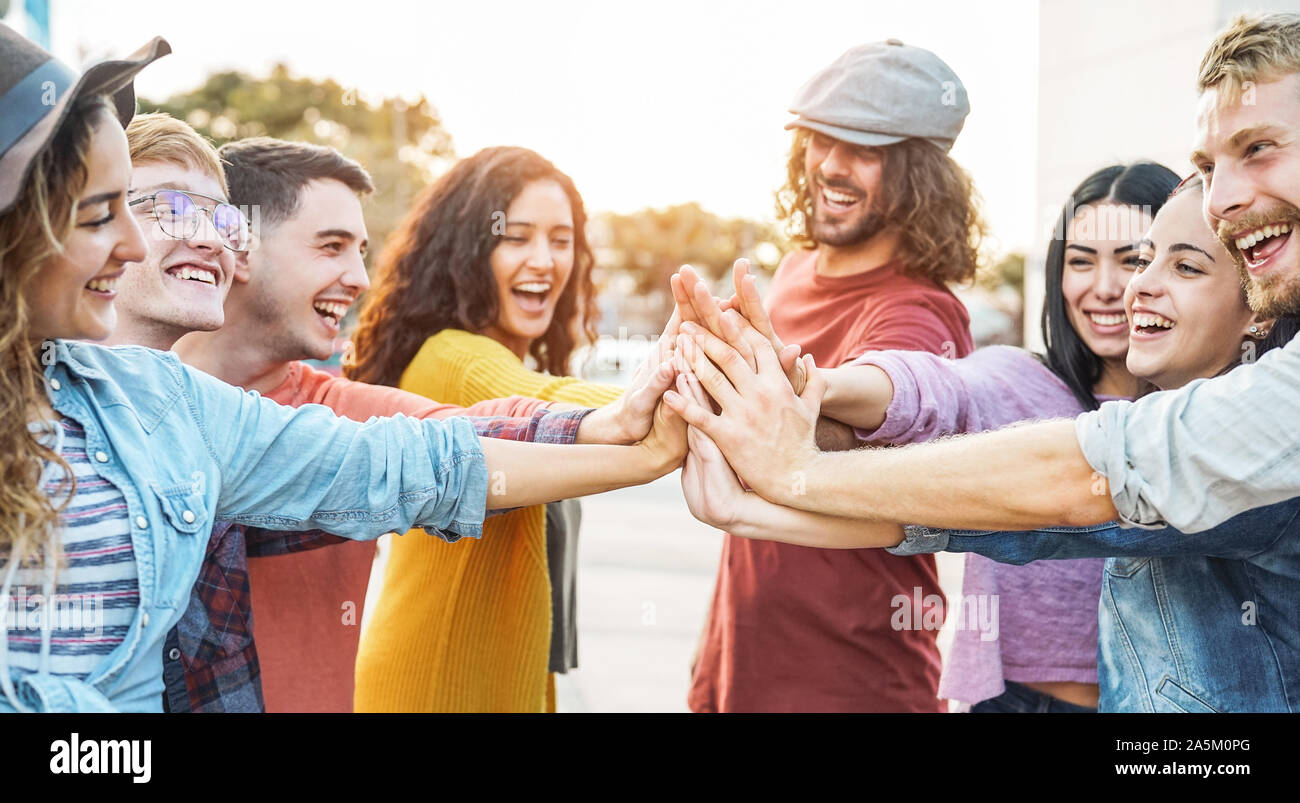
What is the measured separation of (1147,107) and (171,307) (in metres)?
6.51

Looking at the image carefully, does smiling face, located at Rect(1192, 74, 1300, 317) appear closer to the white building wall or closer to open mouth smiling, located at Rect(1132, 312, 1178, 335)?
open mouth smiling, located at Rect(1132, 312, 1178, 335)

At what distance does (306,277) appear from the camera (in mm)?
2248

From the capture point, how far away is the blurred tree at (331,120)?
21.7 meters

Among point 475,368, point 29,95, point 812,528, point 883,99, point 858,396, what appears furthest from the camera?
point 883,99

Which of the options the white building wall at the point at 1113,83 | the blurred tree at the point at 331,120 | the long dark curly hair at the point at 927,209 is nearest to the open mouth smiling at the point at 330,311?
the long dark curly hair at the point at 927,209

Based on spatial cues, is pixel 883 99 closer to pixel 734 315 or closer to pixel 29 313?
pixel 734 315

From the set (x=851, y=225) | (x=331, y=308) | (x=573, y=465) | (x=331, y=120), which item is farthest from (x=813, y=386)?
(x=331, y=120)

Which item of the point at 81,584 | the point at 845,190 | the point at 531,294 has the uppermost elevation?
the point at 845,190

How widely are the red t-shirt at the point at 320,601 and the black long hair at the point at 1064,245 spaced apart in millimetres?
1150

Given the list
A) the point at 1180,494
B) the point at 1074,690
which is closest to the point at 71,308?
the point at 1180,494

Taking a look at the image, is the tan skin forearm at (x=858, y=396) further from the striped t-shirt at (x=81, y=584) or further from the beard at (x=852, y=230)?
the striped t-shirt at (x=81, y=584)

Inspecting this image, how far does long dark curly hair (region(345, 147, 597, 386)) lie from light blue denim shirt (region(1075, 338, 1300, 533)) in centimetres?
162

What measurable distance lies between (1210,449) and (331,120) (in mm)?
27439
